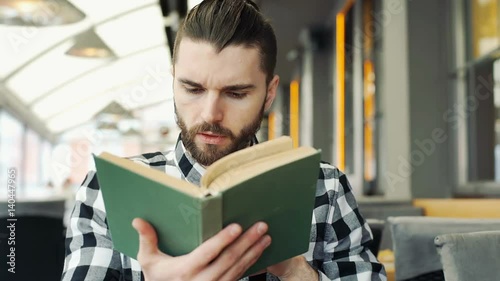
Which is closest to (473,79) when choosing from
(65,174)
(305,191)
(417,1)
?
(417,1)

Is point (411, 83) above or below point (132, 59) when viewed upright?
below

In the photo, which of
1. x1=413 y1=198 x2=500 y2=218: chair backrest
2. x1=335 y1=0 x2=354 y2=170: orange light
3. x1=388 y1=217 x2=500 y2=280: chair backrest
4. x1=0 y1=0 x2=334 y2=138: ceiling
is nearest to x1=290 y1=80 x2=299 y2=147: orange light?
x1=0 y1=0 x2=334 y2=138: ceiling

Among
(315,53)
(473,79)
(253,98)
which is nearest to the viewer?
(253,98)

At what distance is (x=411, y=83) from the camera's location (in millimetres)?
4039

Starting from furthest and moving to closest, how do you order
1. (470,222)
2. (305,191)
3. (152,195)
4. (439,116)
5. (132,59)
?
(132,59), (439,116), (470,222), (305,191), (152,195)

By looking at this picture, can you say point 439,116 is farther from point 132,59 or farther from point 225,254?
point 132,59

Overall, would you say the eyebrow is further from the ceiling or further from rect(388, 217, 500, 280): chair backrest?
the ceiling

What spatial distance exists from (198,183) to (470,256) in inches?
22.8

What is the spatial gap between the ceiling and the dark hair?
2990mm

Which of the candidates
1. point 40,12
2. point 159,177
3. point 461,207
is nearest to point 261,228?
point 159,177

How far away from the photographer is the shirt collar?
1.15 m

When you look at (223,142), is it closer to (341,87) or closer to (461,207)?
(461,207)

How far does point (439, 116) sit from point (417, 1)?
828 mm

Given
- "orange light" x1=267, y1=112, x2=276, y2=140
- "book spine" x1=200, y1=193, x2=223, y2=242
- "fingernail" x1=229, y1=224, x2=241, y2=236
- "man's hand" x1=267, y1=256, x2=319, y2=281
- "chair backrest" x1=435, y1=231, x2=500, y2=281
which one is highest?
"book spine" x1=200, y1=193, x2=223, y2=242
